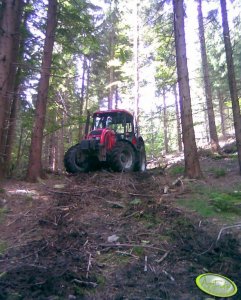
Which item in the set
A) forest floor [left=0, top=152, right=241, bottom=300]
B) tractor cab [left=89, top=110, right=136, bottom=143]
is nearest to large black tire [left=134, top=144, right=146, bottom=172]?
tractor cab [left=89, top=110, right=136, bottom=143]

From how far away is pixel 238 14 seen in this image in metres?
17.5

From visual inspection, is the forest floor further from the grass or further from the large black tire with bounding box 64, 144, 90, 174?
the large black tire with bounding box 64, 144, 90, 174

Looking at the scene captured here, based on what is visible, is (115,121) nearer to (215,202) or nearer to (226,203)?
(215,202)

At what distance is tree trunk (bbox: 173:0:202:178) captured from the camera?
9.25m

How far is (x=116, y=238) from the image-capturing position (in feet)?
17.6

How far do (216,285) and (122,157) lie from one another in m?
7.43

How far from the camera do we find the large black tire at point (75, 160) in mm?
10508

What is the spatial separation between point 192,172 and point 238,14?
12996 millimetres

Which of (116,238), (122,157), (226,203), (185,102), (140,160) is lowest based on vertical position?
(116,238)

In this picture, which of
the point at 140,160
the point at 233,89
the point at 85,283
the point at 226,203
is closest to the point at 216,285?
the point at 85,283

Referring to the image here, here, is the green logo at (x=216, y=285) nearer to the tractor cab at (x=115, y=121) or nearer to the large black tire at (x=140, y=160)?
the large black tire at (x=140, y=160)

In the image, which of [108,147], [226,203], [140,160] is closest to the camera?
[226,203]

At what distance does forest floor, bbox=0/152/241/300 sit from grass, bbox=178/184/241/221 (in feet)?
0.07

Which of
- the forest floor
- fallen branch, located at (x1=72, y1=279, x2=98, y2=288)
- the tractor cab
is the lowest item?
fallen branch, located at (x1=72, y1=279, x2=98, y2=288)
